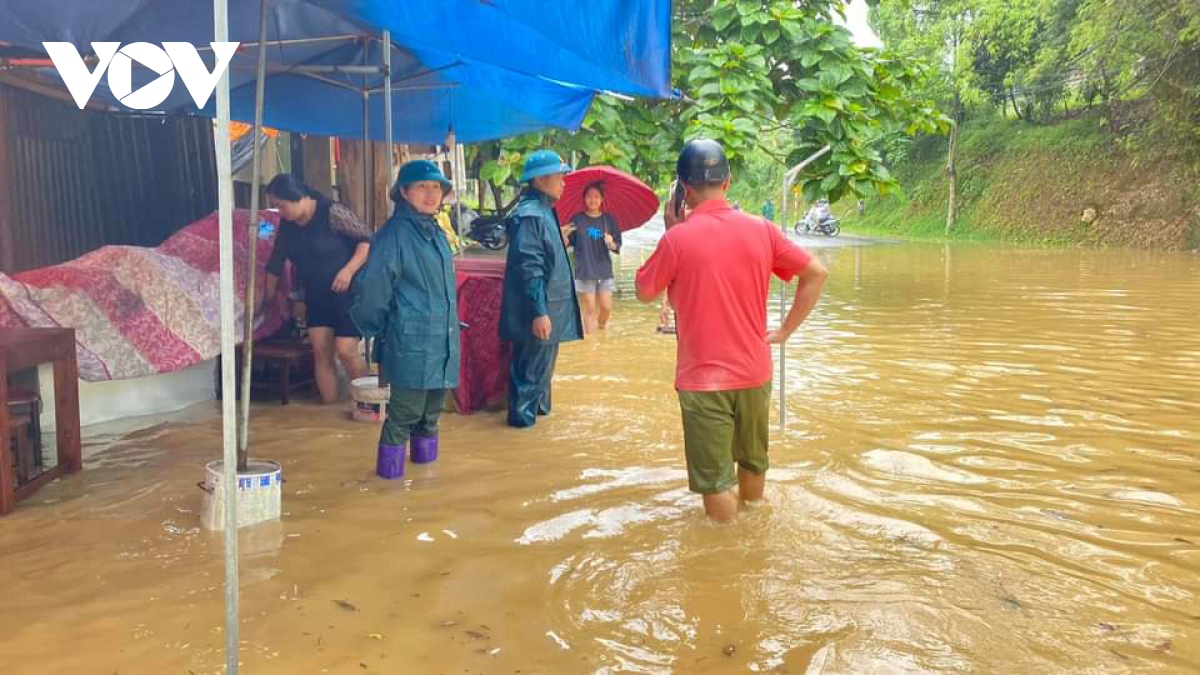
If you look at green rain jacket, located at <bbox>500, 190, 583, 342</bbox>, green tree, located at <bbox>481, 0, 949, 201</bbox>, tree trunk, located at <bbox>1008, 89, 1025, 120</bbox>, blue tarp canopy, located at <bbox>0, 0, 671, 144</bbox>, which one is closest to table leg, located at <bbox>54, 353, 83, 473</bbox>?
blue tarp canopy, located at <bbox>0, 0, 671, 144</bbox>

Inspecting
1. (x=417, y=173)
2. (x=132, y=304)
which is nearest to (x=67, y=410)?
(x=132, y=304)

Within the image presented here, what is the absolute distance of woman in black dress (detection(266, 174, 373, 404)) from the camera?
6.08 meters

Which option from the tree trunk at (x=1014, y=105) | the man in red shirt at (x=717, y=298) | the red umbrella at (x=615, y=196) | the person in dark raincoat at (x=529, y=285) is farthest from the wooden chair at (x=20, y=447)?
the tree trunk at (x=1014, y=105)

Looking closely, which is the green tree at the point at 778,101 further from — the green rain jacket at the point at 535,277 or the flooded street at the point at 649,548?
the green rain jacket at the point at 535,277

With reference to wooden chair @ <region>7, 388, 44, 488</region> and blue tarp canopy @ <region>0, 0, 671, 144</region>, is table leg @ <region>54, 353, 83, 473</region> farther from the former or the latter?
blue tarp canopy @ <region>0, 0, 671, 144</region>

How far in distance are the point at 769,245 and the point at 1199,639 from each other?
203 centimetres

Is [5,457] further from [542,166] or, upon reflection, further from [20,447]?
[542,166]

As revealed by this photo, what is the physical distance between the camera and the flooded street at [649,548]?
9.73ft

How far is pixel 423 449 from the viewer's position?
199 inches

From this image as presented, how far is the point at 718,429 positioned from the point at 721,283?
608 mm

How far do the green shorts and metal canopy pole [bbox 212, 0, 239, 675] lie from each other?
193 centimetres

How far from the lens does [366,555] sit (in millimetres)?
3760

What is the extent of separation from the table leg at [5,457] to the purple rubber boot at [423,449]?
1.86m

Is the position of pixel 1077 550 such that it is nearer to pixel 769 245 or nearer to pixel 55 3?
pixel 769 245
